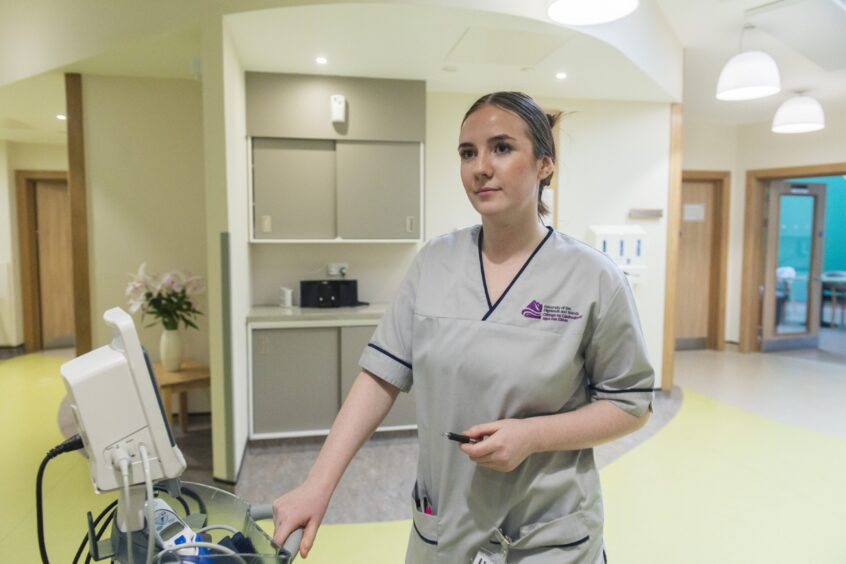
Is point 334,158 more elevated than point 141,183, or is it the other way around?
point 334,158

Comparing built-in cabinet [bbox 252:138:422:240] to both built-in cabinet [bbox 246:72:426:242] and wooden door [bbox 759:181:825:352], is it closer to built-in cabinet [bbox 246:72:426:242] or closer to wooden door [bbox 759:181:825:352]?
built-in cabinet [bbox 246:72:426:242]

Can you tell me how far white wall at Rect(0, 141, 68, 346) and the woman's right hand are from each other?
6.78 metres

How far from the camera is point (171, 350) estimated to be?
361cm

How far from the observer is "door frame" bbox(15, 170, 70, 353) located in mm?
6152

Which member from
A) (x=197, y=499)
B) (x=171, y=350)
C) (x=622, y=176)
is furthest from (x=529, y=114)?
(x=622, y=176)

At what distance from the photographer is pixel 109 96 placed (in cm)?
388

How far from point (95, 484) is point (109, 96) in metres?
3.90

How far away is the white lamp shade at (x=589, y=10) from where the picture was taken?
7.57ft

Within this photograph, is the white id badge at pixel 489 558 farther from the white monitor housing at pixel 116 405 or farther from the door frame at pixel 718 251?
the door frame at pixel 718 251

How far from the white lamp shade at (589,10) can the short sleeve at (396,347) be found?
1793 mm

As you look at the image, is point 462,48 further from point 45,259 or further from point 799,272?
point 799,272

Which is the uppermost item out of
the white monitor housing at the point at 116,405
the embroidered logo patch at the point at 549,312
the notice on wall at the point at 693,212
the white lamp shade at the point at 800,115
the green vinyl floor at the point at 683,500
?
the white lamp shade at the point at 800,115

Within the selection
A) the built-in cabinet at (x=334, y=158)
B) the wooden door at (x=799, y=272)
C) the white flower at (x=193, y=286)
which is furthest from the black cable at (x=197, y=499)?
the wooden door at (x=799, y=272)

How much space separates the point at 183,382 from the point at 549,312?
304 cm
